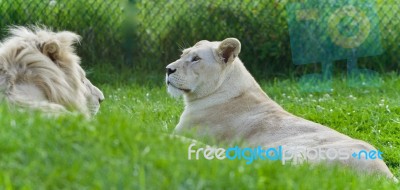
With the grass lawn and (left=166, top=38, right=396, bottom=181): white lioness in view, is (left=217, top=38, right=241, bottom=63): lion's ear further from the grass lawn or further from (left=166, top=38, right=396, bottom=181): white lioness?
the grass lawn

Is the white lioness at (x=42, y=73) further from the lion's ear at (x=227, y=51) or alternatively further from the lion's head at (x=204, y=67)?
the lion's ear at (x=227, y=51)

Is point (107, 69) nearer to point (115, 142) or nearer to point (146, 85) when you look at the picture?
point (146, 85)

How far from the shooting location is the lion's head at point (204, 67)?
7.29 metres

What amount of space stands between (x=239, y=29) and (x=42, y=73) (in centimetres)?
584

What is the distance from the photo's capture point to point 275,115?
7062 mm

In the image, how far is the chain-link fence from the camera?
10820 mm

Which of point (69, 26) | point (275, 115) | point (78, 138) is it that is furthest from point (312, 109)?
point (78, 138)

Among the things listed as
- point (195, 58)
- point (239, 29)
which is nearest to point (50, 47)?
point (195, 58)

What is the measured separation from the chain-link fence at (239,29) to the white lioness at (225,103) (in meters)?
3.47

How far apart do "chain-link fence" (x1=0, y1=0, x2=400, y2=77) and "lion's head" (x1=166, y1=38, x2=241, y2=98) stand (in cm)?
349

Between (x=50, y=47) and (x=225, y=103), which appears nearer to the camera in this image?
(x=50, y=47)

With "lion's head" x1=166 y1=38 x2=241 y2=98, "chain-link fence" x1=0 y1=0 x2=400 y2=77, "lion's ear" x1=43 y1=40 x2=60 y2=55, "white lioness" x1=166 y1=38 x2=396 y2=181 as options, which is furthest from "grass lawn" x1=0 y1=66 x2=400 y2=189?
"chain-link fence" x1=0 y1=0 x2=400 y2=77

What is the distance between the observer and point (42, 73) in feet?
17.6

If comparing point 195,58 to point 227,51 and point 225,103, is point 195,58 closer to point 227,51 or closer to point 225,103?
point 227,51
